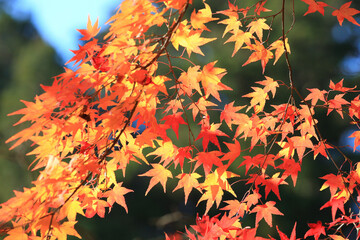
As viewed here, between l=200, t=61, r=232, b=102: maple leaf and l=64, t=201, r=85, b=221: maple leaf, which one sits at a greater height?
l=200, t=61, r=232, b=102: maple leaf

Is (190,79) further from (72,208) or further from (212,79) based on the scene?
(72,208)

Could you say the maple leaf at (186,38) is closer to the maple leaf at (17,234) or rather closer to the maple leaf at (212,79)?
the maple leaf at (212,79)

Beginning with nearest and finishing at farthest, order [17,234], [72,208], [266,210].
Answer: [17,234] → [72,208] → [266,210]

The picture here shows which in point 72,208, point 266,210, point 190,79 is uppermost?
point 190,79

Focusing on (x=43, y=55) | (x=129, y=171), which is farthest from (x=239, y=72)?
(x=43, y=55)

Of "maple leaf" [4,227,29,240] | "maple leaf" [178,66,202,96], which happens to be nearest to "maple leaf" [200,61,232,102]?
"maple leaf" [178,66,202,96]

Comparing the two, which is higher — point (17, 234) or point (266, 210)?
point (17, 234)

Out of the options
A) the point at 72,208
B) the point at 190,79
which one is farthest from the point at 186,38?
the point at 72,208

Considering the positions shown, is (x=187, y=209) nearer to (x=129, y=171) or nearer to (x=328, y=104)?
(x=129, y=171)

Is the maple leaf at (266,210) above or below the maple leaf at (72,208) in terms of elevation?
below

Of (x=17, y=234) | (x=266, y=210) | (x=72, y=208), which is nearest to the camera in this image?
(x=17, y=234)

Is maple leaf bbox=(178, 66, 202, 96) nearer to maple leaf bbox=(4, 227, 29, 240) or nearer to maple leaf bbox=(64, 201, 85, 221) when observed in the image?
maple leaf bbox=(64, 201, 85, 221)

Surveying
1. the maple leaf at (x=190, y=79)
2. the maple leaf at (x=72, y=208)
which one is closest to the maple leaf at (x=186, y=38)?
the maple leaf at (x=190, y=79)

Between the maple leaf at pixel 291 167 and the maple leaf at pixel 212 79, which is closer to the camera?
the maple leaf at pixel 212 79
